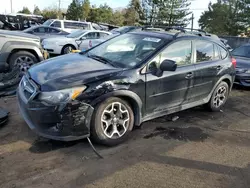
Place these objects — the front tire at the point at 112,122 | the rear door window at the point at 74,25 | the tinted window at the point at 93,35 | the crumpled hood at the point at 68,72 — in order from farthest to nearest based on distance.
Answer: the rear door window at the point at 74,25, the tinted window at the point at 93,35, the front tire at the point at 112,122, the crumpled hood at the point at 68,72

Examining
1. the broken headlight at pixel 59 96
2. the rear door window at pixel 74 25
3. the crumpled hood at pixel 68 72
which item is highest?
the rear door window at pixel 74 25

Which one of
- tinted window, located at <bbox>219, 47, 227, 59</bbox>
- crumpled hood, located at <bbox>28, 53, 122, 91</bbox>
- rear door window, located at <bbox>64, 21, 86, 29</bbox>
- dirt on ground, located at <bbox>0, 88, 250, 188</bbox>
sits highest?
rear door window, located at <bbox>64, 21, 86, 29</bbox>

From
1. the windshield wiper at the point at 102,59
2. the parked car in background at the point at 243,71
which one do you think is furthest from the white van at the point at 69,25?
the windshield wiper at the point at 102,59

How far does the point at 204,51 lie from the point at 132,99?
201 cm

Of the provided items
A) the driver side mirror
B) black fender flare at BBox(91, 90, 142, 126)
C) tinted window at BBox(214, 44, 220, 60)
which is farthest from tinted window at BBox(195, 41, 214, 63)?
Answer: black fender flare at BBox(91, 90, 142, 126)

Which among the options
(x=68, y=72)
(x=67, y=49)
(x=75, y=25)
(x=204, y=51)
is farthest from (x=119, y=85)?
(x=75, y=25)

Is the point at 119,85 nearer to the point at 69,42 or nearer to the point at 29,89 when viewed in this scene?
the point at 29,89

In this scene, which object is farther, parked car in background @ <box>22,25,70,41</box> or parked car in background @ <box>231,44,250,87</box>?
parked car in background @ <box>22,25,70,41</box>

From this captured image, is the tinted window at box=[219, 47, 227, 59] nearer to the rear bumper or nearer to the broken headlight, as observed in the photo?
the rear bumper

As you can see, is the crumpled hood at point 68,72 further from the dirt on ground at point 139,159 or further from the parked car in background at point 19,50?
the parked car in background at point 19,50

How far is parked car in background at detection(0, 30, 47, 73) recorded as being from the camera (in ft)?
22.0

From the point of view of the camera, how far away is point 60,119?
3395mm

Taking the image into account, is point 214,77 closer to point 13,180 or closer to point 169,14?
point 13,180

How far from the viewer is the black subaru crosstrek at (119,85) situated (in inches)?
135
